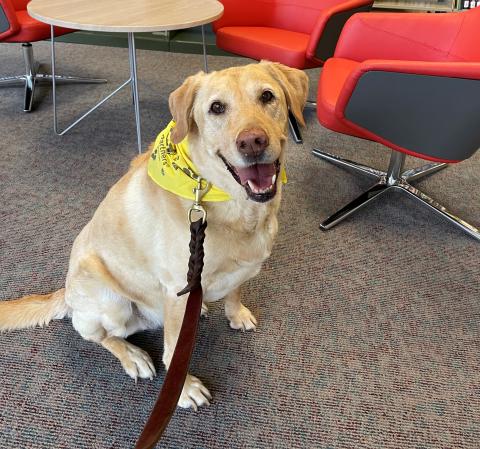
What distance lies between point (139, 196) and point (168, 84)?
108 inches

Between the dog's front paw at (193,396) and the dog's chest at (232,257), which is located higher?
the dog's chest at (232,257)

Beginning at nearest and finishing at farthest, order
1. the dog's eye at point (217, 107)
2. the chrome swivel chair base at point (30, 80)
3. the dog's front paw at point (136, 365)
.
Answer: the dog's eye at point (217, 107) < the dog's front paw at point (136, 365) < the chrome swivel chair base at point (30, 80)

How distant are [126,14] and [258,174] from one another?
1781 millimetres

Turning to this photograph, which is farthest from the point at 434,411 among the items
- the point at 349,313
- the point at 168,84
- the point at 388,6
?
the point at 388,6

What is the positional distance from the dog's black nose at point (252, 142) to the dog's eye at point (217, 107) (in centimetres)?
14

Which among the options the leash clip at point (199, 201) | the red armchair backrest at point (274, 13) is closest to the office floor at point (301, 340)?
the leash clip at point (199, 201)

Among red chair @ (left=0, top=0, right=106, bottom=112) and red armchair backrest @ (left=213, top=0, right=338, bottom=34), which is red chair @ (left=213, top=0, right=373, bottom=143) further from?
red chair @ (left=0, top=0, right=106, bottom=112)

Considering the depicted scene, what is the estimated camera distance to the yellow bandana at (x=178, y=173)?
1.23 m

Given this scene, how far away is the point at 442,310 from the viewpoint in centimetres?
181

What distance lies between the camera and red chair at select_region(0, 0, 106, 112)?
283 cm

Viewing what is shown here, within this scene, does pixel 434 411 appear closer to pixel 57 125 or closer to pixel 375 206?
pixel 375 206

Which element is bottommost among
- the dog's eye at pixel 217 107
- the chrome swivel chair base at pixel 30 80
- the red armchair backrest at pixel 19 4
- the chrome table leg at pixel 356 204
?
the chrome table leg at pixel 356 204

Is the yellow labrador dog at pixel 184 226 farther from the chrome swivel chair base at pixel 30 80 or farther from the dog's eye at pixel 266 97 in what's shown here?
the chrome swivel chair base at pixel 30 80

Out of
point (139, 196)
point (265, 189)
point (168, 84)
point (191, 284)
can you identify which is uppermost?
point (265, 189)
